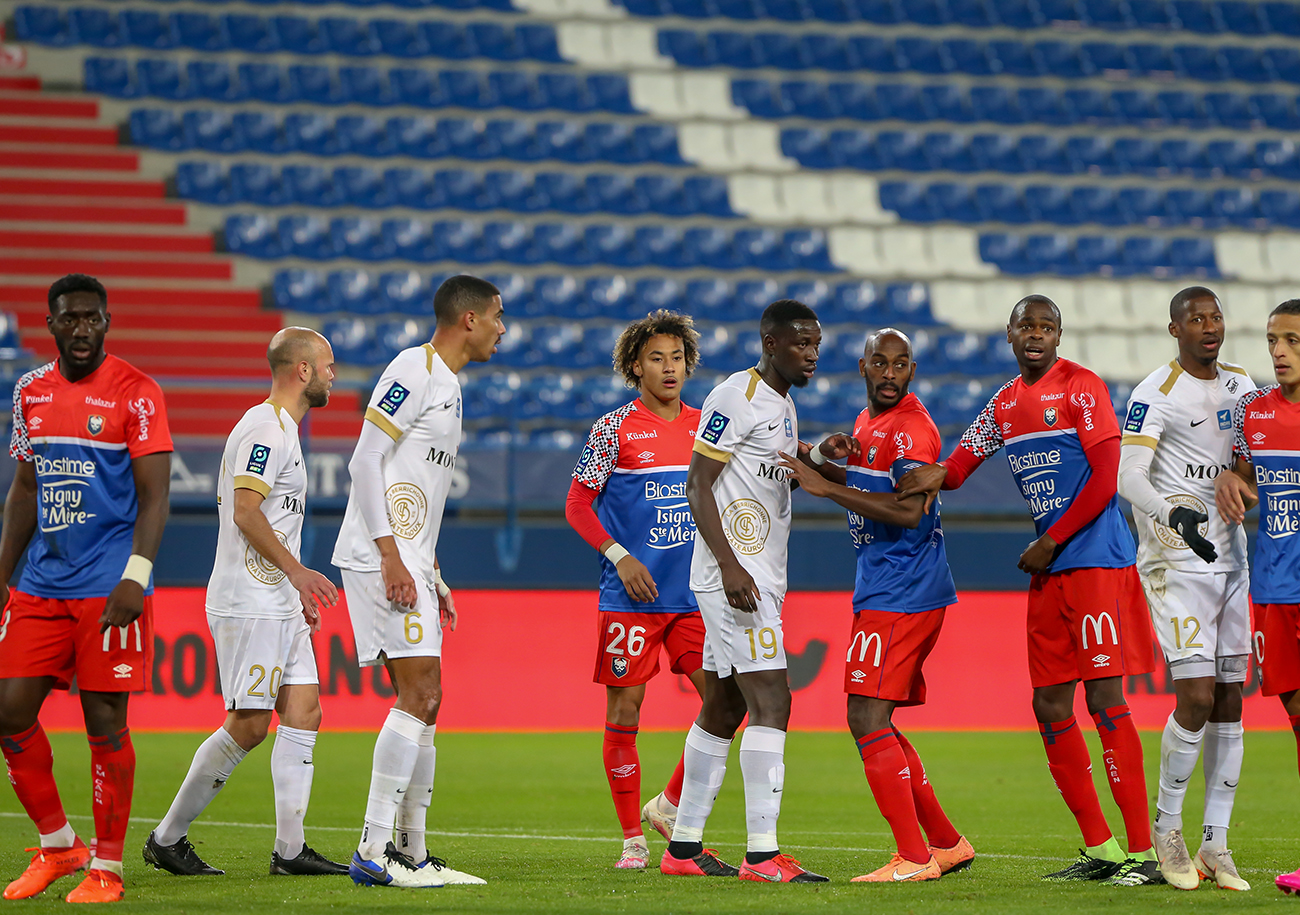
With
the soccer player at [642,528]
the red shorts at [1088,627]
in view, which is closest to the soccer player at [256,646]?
the soccer player at [642,528]

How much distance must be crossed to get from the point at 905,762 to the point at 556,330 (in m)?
13.9

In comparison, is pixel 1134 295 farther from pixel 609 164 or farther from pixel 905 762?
pixel 905 762

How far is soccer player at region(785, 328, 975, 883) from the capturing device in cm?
659

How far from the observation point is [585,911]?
566cm

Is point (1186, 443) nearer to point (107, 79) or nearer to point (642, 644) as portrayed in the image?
point (642, 644)

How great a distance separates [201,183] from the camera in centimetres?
2117

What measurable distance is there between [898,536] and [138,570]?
10.9 ft

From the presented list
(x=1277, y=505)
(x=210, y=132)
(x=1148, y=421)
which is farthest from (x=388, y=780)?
(x=210, y=132)

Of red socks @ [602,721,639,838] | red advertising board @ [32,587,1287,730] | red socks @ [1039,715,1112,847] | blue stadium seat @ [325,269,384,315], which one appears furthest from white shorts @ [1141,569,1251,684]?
blue stadium seat @ [325,269,384,315]

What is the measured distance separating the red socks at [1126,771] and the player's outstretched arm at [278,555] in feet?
11.4

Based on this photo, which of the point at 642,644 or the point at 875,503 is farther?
the point at 642,644

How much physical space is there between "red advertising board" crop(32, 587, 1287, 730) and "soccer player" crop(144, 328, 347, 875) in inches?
245

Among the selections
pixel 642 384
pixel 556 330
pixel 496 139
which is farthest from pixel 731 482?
pixel 496 139

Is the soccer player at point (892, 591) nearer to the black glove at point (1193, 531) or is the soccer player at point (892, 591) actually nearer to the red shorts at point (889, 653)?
the red shorts at point (889, 653)
